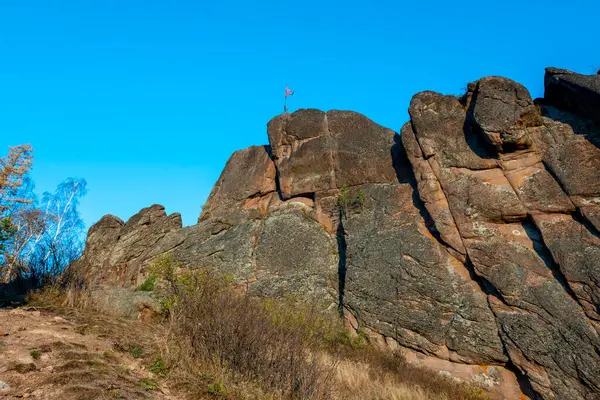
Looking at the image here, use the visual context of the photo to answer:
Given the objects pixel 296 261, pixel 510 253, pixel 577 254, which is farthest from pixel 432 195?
pixel 296 261

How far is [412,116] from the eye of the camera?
50.2 feet

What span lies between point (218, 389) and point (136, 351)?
2353mm

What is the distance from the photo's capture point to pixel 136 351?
7.98 meters

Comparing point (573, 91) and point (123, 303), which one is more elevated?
point (573, 91)

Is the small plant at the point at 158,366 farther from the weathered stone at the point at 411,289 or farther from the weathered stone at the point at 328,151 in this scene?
the weathered stone at the point at 328,151

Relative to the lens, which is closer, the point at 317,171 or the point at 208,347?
the point at 208,347

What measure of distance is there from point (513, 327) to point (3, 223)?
40.9 ft

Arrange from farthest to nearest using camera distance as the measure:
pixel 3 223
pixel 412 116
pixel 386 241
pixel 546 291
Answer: pixel 412 116 → pixel 386 241 → pixel 546 291 → pixel 3 223

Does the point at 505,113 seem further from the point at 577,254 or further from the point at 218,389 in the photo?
the point at 218,389

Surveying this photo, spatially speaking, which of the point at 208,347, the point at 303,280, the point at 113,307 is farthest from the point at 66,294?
the point at 303,280

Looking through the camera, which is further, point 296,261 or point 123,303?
point 296,261

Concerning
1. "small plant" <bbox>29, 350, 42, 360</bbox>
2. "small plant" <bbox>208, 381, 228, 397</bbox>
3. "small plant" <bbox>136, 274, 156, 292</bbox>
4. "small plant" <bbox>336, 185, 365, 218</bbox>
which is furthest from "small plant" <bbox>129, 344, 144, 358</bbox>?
"small plant" <bbox>336, 185, 365, 218</bbox>

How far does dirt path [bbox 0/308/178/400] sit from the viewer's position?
19.4 feet

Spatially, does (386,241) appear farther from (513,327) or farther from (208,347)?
(208,347)
